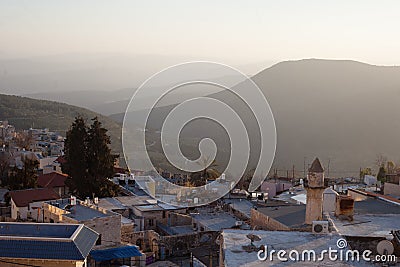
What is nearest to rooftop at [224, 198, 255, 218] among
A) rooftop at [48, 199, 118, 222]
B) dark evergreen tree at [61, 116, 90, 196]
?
rooftop at [48, 199, 118, 222]

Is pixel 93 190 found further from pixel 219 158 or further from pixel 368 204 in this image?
pixel 219 158

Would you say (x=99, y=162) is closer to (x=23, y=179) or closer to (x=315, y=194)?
(x=23, y=179)

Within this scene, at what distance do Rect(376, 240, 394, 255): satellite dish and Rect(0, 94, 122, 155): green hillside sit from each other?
5600cm

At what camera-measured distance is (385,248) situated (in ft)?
29.2

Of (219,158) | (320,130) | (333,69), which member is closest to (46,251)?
(219,158)

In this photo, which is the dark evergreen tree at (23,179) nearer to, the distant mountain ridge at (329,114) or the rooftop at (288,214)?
the rooftop at (288,214)

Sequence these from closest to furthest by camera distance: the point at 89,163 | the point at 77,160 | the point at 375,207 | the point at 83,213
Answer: the point at 375,207, the point at 83,213, the point at 77,160, the point at 89,163

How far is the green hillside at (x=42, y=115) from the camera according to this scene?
72375mm

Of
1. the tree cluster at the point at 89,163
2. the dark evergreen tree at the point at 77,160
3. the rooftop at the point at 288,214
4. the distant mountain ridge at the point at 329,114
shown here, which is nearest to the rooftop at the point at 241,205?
the rooftop at the point at 288,214

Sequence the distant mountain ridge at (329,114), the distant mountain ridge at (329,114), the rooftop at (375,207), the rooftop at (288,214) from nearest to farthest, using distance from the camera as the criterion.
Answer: the rooftop at (375,207)
the rooftop at (288,214)
the distant mountain ridge at (329,114)
the distant mountain ridge at (329,114)

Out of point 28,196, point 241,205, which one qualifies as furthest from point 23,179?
point 241,205

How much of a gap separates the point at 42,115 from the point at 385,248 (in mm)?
77081

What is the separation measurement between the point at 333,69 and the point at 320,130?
127ft

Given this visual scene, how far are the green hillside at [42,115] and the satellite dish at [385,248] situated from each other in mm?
56001
